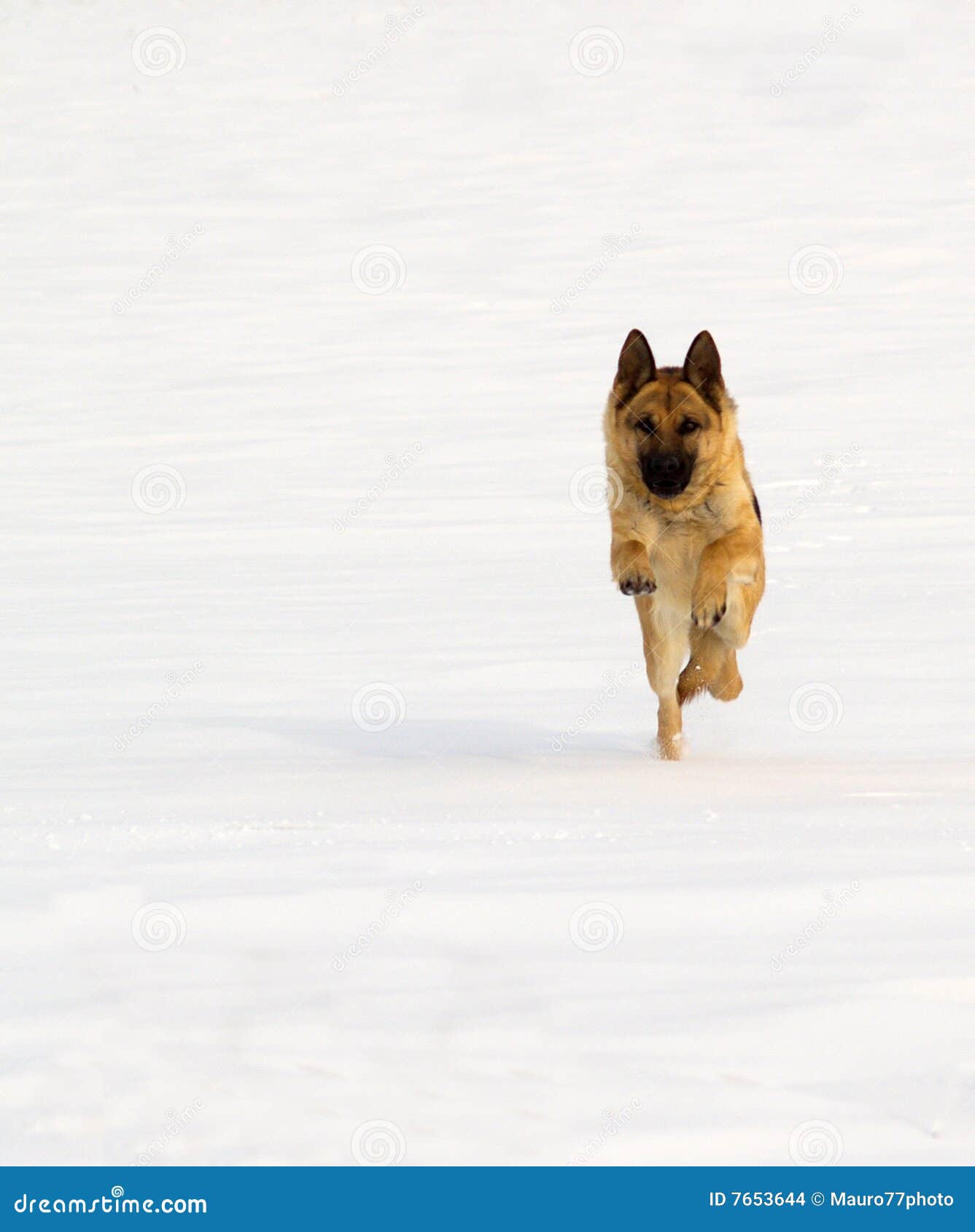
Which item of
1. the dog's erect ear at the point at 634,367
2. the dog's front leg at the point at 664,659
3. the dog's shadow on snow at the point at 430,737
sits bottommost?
the dog's shadow on snow at the point at 430,737

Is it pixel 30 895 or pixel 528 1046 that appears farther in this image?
pixel 30 895

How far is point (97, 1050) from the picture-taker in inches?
140

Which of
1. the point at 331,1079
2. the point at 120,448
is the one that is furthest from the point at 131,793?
the point at 120,448

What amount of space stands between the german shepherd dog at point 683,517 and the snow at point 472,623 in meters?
0.39

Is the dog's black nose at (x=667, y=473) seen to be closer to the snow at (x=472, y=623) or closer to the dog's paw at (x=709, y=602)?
the dog's paw at (x=709, y=602)

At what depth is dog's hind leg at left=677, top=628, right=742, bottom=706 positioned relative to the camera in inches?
274

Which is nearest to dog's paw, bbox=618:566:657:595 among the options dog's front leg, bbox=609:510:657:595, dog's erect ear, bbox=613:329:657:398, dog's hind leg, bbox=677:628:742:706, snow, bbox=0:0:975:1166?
dog's front leg, bbox=609:510:657:595

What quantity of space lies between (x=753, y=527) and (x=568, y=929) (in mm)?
3123

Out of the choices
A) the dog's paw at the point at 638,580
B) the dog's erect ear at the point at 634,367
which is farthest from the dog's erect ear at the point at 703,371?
the dog's paw at the point at 638,580

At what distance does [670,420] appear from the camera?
6.81 metres

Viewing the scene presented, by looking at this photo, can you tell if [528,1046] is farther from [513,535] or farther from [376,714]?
[513,535]

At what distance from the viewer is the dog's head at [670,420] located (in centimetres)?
675

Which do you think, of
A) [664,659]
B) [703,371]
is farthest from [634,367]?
[664,659]

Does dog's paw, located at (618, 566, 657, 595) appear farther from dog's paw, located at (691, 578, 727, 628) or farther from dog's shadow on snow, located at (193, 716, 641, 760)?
dog's shadow on snow, located at (193, 716, 641, 760)
